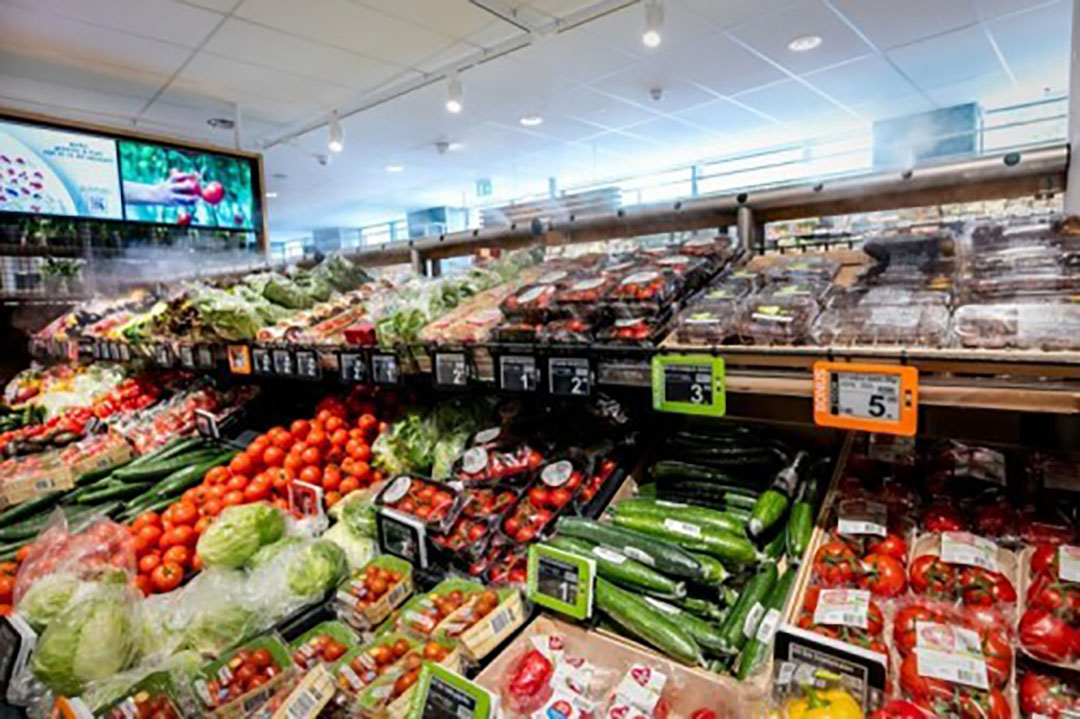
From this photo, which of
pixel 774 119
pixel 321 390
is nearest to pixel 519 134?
pixel 774 119

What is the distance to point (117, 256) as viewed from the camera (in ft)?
13.7

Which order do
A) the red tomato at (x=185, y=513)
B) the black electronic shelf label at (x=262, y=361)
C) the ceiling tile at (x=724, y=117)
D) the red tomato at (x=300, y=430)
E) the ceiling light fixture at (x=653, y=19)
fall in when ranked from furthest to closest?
the ceiling tile at (x=724, y=117)
the ceiling light fixture at (x=653, y=19)
the red tomato at (x=300, y=430)
the black electronic shelf label at (x=262, y=361)
the red tomato at (x=185, y=513)

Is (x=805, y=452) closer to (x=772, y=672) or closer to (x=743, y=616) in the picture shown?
(x=743, y=616)

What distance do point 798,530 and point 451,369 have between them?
2.60 feet

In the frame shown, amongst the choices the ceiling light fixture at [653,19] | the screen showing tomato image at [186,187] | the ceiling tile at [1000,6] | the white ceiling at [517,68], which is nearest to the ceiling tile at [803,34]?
the white ceiling at [517,68]

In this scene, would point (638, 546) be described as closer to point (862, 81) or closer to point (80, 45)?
point (80, 45)

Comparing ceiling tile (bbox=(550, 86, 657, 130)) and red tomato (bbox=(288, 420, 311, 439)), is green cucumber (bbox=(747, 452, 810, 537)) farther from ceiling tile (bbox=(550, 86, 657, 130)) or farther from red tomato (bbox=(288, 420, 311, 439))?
ceiling tile (bbox=(550, 86, 657, 130))

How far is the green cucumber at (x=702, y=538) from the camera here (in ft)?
3.61

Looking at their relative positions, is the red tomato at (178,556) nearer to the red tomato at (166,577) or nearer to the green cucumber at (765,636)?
the red tomato at (166,577)

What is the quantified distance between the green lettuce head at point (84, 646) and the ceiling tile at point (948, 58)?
6.11 m

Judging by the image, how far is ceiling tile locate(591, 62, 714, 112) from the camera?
524cm

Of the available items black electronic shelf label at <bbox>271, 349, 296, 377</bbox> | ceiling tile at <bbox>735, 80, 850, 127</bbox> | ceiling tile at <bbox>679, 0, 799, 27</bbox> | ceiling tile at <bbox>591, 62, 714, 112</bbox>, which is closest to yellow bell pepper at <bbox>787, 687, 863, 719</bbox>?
black electronic shelf label at <bbox>271, 349, 296, 377</bbox>

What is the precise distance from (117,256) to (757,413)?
4.44 metres

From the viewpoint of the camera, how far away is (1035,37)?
479 cm
